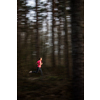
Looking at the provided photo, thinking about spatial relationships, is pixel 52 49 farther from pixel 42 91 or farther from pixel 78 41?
pixel 78 41

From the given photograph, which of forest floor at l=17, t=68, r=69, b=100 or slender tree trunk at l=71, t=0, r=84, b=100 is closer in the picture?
slender tree trunk at l=71, t=0, r=84, b=100

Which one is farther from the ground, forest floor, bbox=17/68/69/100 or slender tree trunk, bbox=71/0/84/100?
slender tree trunk, bbox=71/0/84/100

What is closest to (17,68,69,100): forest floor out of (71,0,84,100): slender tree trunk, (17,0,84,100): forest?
(17,0,84,100): forest

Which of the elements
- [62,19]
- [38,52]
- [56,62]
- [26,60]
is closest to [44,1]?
[62,19]

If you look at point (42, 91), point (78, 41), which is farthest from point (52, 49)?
point (78, 41)

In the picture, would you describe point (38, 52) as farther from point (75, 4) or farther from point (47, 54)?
Result: point (75, 4)

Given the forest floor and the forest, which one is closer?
the forest

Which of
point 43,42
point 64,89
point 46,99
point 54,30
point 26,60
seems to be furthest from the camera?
point 43,42

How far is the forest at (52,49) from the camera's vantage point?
3.00 metres

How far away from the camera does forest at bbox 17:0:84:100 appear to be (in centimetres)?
300

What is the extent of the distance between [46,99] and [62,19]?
4108 millimetres

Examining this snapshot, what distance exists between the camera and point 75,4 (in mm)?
2979

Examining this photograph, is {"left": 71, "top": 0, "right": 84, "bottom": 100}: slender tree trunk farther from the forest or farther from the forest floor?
the forest floor

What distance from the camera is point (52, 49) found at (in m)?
6.51
